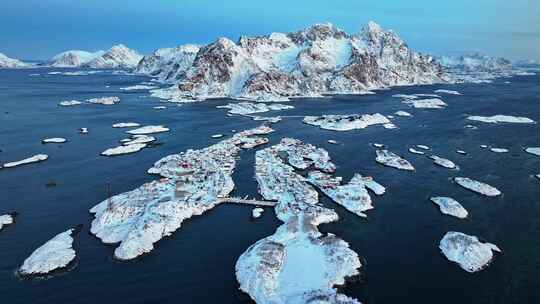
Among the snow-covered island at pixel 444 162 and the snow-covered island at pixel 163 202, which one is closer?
the snow-covered island at pixel 163 202

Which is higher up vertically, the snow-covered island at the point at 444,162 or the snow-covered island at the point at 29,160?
the snow-covered island at the point at 444,162

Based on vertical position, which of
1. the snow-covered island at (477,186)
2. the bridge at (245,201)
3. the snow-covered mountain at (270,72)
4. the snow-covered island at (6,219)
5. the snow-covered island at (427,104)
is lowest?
the snow-covered island at (6,219)

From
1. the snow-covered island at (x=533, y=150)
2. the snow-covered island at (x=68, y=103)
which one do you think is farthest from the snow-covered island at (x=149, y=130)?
the snow-covered island at (x=533, y=150)

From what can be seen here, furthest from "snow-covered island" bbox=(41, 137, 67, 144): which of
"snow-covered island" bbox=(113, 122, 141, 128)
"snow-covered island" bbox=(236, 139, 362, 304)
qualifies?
"snow-covered island" bbox=(236, 139, 362, 304)

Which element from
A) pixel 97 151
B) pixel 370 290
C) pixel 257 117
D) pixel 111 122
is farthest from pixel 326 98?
pixel 370 290

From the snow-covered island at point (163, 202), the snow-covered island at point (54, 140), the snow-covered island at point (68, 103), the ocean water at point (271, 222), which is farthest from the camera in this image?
the snow-covered island at point (68, 103)

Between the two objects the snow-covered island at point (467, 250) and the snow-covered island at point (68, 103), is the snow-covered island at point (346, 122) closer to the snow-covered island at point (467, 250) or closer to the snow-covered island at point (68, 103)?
the snow-covered island at point (467, 250)

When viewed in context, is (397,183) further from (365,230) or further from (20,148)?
(20,148)

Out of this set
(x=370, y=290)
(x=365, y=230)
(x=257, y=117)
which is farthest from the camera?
(x=257, y=117)
